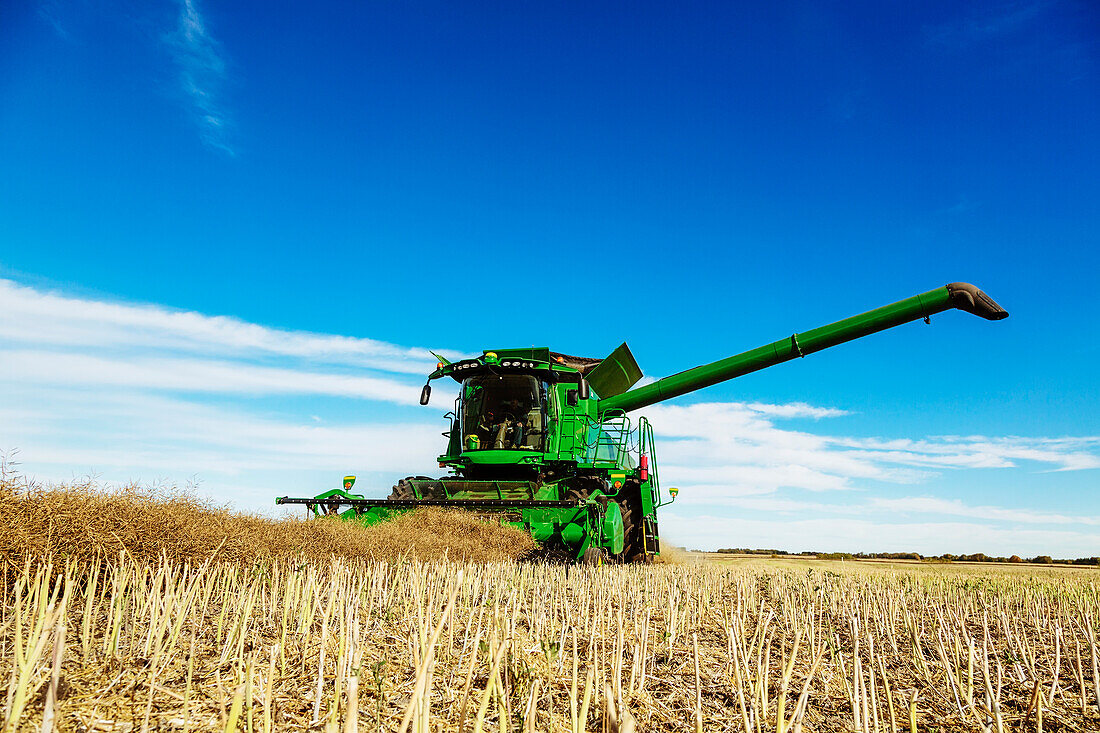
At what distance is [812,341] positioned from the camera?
36.7 ft

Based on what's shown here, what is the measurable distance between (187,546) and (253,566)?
1.98ft

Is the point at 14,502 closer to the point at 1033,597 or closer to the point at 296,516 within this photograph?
the point at 296,516

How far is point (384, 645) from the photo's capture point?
3516mm

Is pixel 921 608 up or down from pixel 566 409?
down

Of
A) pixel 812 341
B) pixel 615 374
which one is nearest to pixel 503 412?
pixel 615 374

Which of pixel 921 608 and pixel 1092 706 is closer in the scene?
pixel 1092 706

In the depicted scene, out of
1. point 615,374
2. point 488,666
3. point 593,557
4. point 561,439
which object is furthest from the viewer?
point 615,374

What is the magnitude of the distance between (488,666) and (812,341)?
952 cm

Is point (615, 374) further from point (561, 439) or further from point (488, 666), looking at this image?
point (488, 666)

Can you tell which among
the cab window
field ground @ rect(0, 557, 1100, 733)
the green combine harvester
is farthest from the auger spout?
field ground @ rect(0, 557, 1100, 733)

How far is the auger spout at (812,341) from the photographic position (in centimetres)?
1045

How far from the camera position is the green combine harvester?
897 centimetres

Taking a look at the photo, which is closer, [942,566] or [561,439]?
[561,439]

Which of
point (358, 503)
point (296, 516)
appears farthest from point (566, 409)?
point (296, 516)
